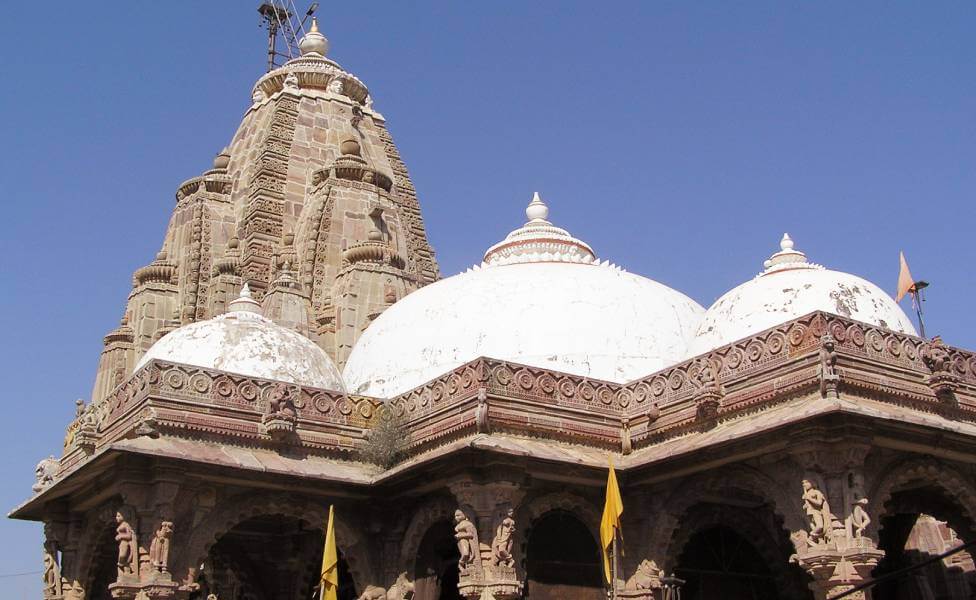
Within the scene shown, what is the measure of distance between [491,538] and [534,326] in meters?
4.08

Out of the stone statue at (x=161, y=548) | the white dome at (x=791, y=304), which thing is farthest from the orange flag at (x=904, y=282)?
the stone statue at (x=161, y=548)

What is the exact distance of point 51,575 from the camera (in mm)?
15750

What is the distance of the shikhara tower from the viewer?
846 inches

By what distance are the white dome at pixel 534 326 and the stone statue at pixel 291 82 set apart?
10.1 m

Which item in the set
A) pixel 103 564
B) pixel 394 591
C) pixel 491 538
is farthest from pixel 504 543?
pixel 103 564

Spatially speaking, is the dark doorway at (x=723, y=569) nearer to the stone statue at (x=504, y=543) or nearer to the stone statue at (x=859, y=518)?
the stone statue at (x=504, y=543)

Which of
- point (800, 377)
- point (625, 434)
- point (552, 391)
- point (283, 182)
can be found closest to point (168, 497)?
point (552, 391)

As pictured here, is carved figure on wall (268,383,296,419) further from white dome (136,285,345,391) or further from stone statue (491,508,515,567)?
stone statue (491,508,515,567)

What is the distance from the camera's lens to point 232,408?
14.2 m

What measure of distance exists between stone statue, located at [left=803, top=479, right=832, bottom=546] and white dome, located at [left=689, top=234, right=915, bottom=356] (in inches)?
112

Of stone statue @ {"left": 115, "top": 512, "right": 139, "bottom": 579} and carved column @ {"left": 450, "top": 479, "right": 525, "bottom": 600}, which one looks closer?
carved column @ {"left": 450, "top": 479, "right": 525, "bottom": 600}

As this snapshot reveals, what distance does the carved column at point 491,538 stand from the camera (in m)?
12.7

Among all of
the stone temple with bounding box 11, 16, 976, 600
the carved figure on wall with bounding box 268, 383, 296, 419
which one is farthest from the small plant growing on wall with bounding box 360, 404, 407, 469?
the carved figure on wall with bounding box 268, 383, 296, 419

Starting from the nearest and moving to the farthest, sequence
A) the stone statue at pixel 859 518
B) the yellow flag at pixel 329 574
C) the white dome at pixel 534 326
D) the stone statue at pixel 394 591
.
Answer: the stone statue at pixel 859 518
the yellow flag at pixel 329 574
the stone statue at pixel 394 591
the white dome at pixel 534 326
